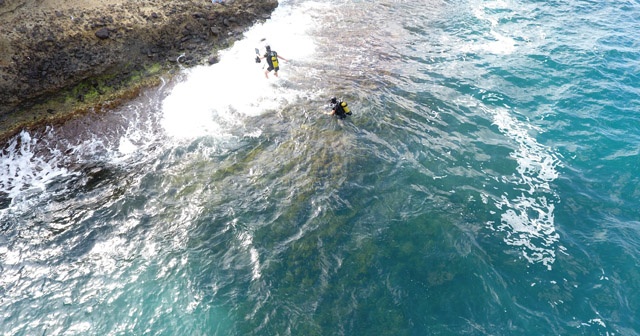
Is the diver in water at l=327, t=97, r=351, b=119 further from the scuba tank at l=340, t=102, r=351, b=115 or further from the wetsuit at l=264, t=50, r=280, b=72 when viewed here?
the wetsuit at l=264, t=50, r=280, b=72

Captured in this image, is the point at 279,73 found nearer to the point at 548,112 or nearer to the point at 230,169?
the point at 230,169

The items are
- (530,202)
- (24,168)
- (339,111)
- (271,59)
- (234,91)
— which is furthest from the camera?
(271,59)

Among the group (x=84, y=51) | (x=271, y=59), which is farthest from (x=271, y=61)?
(x=84, y=51)

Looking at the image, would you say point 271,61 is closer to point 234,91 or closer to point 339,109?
point 234,91

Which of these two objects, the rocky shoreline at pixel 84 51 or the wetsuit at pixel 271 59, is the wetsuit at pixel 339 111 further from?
the rocky shoreline at pixel 84 51

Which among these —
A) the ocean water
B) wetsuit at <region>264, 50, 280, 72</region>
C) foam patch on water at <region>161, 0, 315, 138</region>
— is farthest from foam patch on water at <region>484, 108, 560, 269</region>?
wetsuit at <region>264, 50, 280, 72</region>

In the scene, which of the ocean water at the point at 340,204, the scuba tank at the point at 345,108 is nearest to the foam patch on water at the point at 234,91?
the ocean water at the point at 340,204
